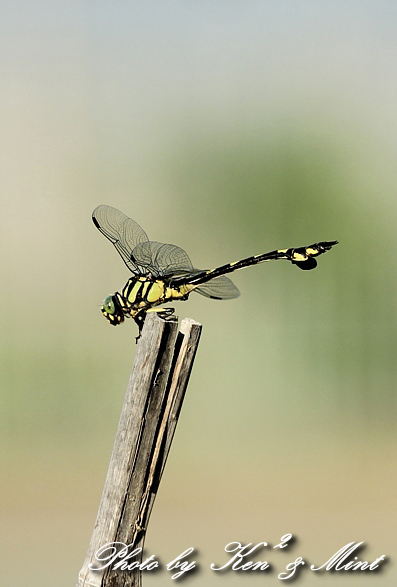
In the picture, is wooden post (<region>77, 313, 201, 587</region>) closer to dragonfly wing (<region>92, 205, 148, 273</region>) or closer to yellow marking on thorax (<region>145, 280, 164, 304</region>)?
yellow marking on thorax (<region>145, 280, 164, 304</region>)

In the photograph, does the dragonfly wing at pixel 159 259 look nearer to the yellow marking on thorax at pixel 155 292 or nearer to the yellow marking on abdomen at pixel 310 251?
the yellow marking on thorax at pixel 155 292

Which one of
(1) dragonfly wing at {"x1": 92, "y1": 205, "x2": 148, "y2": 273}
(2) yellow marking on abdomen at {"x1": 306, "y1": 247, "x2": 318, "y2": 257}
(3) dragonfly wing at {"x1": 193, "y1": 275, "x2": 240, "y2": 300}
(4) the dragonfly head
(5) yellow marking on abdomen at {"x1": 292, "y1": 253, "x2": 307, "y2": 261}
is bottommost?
(4) the dragonfly head

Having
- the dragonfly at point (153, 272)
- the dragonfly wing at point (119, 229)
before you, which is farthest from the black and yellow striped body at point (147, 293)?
the dragonfly wing at point (119, 229)

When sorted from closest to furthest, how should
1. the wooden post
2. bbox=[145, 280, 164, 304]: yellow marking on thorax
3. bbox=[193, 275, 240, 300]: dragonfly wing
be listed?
Answer: the wooden post < bbox=[145, 280, 164, 304]: yellow marking on thorax < bbox=[193, 275, 240, 300]: dragonfly wing

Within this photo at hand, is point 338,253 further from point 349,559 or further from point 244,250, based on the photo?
point 349,559

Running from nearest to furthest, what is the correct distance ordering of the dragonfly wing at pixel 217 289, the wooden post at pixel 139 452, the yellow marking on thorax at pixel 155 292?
1. the wooden post at pixel 139 452
2. the yellow marking on thorax at pixel 155 292
3. the dragonfly wing at pixel 217 289

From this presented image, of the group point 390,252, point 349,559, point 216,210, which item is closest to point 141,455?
point 349,559

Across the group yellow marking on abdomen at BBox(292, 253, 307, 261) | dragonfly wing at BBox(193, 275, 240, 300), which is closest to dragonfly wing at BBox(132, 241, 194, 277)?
dragonfly wing at BBox(193, 275, 240, 300)

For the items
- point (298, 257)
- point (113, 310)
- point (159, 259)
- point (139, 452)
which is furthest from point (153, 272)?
point (139, 452)
